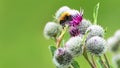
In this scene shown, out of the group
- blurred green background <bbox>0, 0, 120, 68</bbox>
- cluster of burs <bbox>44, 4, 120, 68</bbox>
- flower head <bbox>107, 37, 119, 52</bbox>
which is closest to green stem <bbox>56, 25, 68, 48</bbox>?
cluster of burs <bbox>44, 4, 120, 68</bbox>

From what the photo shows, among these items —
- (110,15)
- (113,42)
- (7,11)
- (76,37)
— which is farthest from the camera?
(7,11)

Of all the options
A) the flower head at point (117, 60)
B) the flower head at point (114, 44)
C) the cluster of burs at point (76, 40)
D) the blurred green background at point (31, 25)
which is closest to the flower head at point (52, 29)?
the cluster of burs at point (76, 40)

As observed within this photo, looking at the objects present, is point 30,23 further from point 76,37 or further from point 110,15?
point 76,37

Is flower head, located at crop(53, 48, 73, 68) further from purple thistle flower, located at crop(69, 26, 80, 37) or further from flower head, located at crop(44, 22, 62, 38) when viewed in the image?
flower head, located at crop(44, 22, 62, 38)

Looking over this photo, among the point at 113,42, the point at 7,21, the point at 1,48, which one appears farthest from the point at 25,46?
the point at 113,42

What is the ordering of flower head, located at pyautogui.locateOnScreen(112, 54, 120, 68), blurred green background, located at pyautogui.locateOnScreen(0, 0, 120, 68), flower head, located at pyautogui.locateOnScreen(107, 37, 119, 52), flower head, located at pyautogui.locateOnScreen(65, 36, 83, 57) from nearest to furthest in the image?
flower head, located at pyautogui.locateOnScreen(65, 36, 83, 57), flower head, located at pyautogui.locateOnScreen(112, 54, 120, 68), flower head, located at pyautogui.locateOnScreen(107, 37, 119, 52), blurred green background, located at pyautogui.locateOnScreen(0, 0, 120, 68)
